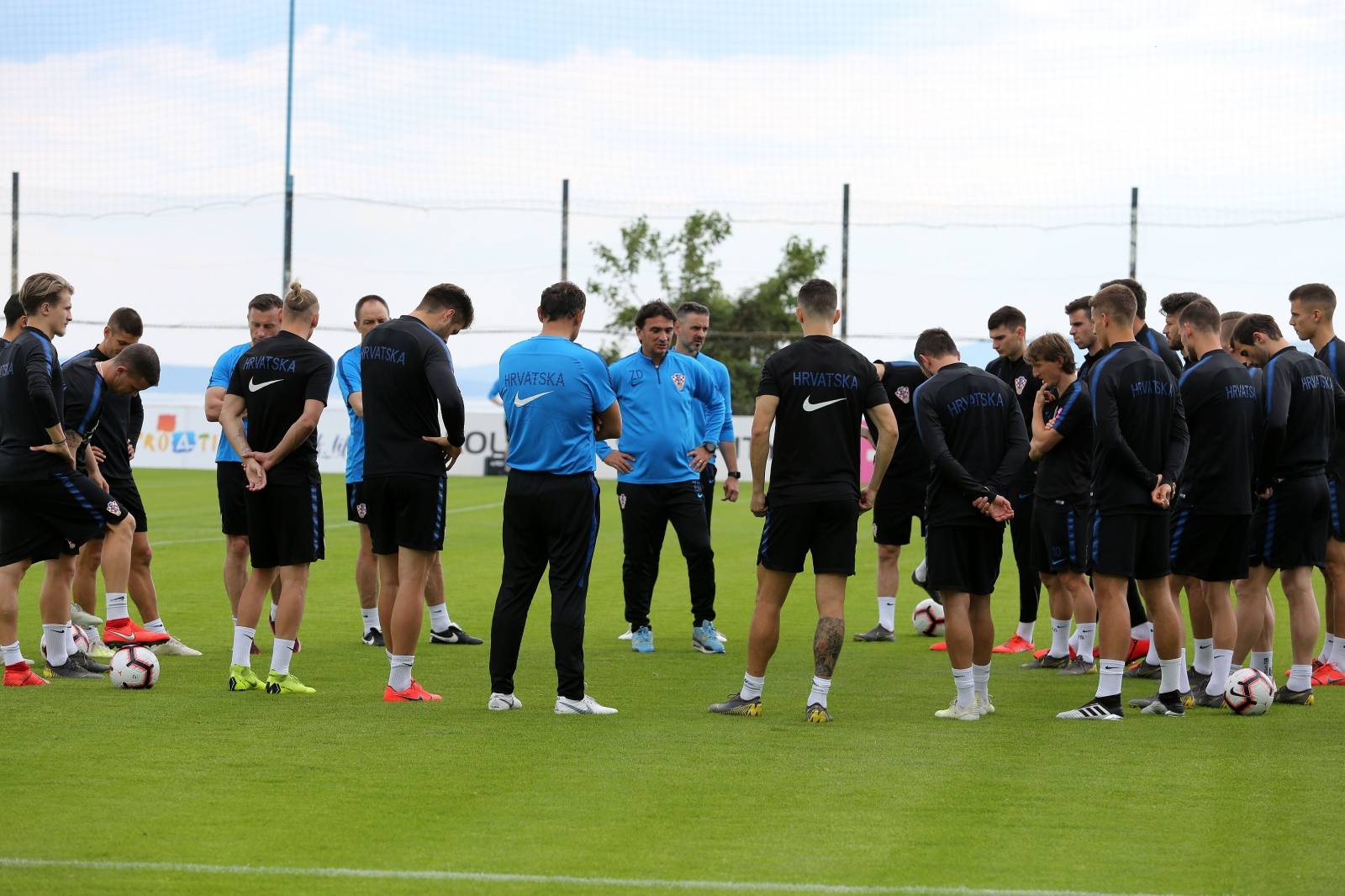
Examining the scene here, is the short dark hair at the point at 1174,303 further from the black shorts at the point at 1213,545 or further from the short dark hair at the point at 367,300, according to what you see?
the short dark hair at the point at 367,300

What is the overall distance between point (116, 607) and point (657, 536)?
369cm

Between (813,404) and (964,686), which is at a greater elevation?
(813,404)

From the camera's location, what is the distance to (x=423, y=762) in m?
6.62

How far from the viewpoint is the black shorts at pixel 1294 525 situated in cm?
867

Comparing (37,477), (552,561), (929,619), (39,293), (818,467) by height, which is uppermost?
(39,293)

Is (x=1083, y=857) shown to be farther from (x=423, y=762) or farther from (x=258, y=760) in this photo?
(x=258, y=760)

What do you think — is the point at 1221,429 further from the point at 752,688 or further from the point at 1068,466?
the point at 752,688

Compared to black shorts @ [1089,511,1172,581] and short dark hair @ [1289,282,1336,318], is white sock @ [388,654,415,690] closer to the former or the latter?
black shorts @ [1089,511,1172,581]

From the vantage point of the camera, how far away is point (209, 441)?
33.5 meters

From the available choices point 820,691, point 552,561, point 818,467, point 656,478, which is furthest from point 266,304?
point 820,691

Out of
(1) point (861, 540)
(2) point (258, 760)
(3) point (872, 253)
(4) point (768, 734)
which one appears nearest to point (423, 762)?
(2) point (258, 760)

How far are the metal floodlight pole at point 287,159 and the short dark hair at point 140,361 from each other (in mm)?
21974

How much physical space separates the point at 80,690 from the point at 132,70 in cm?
2773

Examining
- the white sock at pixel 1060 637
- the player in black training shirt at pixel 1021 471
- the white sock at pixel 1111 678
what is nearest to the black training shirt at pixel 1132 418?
the white sock at pixel 1111 678
